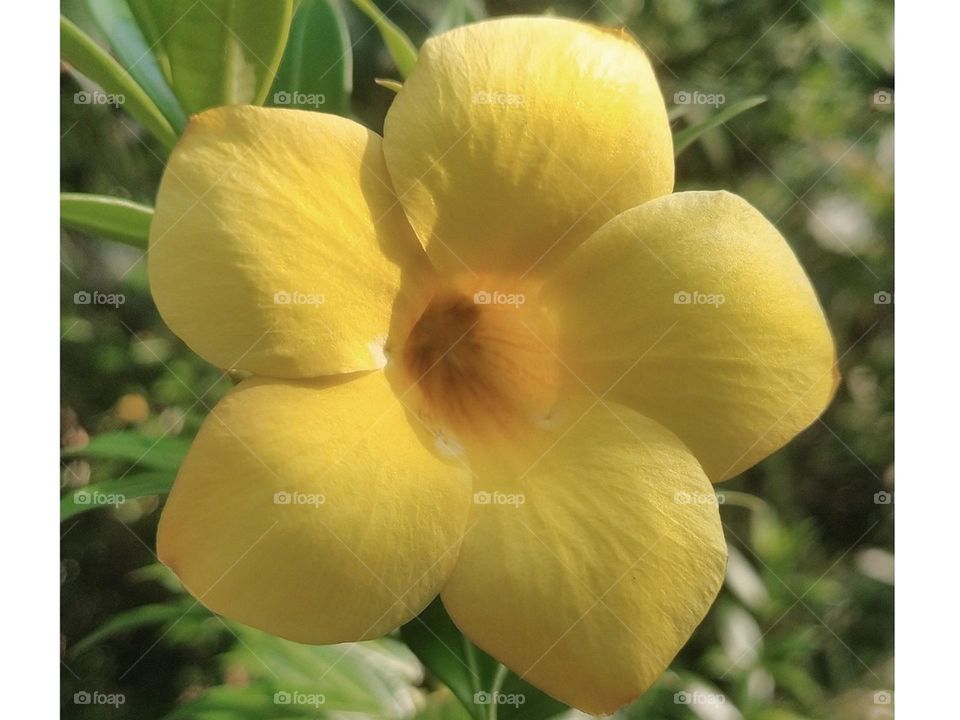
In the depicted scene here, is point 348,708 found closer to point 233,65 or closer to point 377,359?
point 377,359

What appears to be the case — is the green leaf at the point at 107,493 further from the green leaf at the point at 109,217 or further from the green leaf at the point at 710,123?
the green leaf at the point at 710,123

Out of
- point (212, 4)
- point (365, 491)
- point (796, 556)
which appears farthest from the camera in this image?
point (796, 556)

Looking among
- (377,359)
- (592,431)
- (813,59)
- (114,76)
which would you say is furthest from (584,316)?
(114,76)
